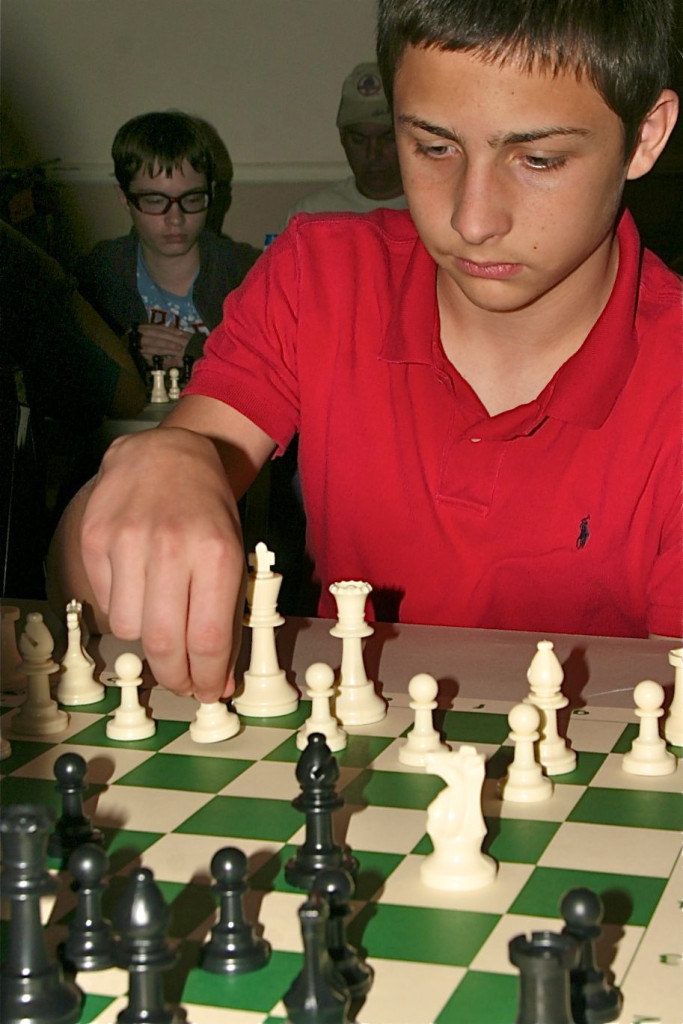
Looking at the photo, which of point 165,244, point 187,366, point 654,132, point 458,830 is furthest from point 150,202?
point 458,830

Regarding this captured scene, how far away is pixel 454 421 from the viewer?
1.64 meters

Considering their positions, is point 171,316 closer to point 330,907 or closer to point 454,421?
point 454,421

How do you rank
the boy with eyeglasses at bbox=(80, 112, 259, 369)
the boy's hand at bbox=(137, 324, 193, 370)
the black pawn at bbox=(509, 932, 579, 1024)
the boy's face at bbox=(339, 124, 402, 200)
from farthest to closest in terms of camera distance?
the boy's face at bbox=(339, 124, 402, 200) → the boy with eyeglasses at bbox=(80, 112, 259, 369) → the boy's hand at bbox=(137, 324, 193, 370) → the black pawn at bbox=(509, 932, 579, 1024)

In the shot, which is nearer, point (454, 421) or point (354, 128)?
point (454, 421)

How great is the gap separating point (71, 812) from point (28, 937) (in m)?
0.19

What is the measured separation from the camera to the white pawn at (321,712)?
1146 mm

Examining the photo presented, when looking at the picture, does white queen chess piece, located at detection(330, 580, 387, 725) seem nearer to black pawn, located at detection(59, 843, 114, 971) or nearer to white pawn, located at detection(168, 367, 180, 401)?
black pawn, located at detection(59, 843, 114, 971)

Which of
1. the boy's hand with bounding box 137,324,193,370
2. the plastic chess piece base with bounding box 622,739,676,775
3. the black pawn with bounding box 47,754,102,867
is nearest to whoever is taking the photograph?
the black pawn with bounding box 47,754,102,867

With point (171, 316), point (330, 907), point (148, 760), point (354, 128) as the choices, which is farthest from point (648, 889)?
point (354, 128)

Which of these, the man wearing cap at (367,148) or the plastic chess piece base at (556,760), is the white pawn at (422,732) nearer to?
the plastic chess piece base at (556,760)

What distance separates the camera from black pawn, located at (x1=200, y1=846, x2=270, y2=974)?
751mm

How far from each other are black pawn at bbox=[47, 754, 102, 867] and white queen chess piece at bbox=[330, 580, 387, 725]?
32cm

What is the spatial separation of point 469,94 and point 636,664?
616 millimetres

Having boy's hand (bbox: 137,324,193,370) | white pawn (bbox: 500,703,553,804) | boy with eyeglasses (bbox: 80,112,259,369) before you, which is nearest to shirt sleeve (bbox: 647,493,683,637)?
white pawn (bbox: 500,703,553,804)
